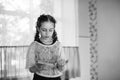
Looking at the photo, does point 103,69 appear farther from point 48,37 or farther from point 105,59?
point 48,37

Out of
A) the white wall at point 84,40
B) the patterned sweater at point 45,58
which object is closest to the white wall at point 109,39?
the white wall at point 84,40

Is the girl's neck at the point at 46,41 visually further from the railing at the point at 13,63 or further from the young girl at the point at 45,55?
the railing at the point at 13,63

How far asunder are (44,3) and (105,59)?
1484 millimetres

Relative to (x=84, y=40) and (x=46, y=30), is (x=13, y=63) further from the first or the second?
(x=84, y=40)

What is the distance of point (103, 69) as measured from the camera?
3232 mm

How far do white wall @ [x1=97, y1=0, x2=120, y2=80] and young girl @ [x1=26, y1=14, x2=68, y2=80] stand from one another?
142 centimetres

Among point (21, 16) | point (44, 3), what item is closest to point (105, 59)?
point (44, 3)

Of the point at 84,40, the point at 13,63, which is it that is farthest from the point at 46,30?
the point at 84,40

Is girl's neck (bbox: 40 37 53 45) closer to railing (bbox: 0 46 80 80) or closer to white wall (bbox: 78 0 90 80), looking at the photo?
railing (bbox: 0 46 80 80)

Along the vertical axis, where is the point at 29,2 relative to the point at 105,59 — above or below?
above

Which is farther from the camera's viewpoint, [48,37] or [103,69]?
[103,69]

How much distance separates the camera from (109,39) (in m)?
3.31

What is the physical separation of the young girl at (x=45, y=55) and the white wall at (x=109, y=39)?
4.64 ft

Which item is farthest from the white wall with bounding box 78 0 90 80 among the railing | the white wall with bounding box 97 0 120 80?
the railing
